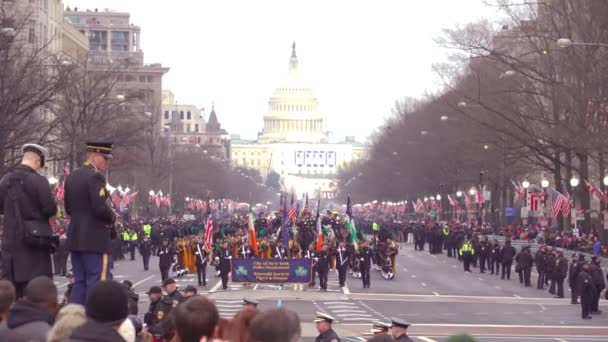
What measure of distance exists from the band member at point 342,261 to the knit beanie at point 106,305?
39.7m

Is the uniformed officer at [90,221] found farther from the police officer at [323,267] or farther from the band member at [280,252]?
the band member at [280,252]

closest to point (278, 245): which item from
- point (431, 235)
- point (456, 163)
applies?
point (431, 235)

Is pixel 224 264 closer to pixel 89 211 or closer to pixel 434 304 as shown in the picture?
pixel 434 304

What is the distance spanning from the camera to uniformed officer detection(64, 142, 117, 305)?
13.1 m

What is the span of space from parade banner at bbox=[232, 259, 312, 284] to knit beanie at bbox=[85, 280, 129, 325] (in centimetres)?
3679

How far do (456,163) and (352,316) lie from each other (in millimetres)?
70878

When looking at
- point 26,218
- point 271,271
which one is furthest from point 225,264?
point 26,218

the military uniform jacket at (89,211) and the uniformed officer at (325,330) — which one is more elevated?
the military uniform jacket at (89,211)

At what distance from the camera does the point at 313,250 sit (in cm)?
4941

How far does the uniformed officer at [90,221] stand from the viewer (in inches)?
515

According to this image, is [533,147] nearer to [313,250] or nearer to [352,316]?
[313,250]

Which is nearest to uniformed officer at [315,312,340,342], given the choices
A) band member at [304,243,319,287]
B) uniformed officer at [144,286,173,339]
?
uniformed officer at [144,286,173,339]

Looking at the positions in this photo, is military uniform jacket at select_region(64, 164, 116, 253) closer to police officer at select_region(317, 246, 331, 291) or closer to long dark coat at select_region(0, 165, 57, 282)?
long dark coat at select_region(0, 165, 57, 282)

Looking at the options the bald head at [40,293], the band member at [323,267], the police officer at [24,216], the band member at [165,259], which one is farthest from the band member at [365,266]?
the bald head at [40,293]
